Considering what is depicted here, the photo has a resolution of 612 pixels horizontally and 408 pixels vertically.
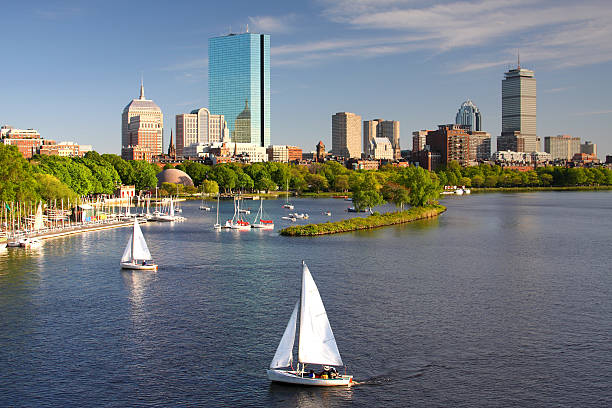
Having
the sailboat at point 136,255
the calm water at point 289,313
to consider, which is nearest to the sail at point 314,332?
the calm water at point 289,313

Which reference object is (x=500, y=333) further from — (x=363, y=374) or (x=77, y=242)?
(x=77, y=242)

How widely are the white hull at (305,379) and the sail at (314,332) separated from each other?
3.42 feet

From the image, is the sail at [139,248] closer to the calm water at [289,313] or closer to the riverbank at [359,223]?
the calm water at [289,313]

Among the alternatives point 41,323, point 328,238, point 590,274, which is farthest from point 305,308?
point 328,238

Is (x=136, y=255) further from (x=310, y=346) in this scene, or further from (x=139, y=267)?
(x=310, y=346)

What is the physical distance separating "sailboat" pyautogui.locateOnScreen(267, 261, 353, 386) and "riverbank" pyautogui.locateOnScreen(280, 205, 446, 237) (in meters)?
71.3

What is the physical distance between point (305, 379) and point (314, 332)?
2.91 m

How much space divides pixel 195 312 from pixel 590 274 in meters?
45.2

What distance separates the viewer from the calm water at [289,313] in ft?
124

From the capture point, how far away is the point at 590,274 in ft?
240

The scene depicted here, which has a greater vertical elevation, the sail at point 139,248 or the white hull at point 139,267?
the sail at point 139,248

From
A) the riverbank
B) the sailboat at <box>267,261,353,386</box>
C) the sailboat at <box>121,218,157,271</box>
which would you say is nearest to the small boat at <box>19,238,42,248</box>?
the sailboat at <box>121,218,157,271</box>

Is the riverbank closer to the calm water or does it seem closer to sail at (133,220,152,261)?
the calm water

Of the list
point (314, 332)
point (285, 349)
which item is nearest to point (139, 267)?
point (285, 349)
